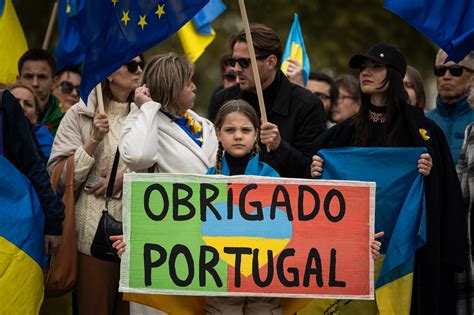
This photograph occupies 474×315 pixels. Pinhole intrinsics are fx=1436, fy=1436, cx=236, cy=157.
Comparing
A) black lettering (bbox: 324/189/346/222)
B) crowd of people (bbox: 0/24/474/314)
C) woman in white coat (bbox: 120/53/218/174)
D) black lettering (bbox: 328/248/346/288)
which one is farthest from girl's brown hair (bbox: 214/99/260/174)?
black lettering (bbox: 328/248/346/288)

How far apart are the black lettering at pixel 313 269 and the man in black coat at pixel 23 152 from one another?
6.24 ft

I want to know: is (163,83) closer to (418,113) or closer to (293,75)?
(418,113)

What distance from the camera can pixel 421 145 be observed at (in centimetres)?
1004

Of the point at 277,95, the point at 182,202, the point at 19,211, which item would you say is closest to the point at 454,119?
the point at 277,95

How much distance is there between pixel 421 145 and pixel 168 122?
5.83 feet

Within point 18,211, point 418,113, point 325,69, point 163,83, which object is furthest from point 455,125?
point 325,69

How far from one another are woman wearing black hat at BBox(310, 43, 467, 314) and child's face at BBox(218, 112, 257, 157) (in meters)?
0.69

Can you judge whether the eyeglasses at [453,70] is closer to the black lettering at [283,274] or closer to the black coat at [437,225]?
the black coat at [437,225]

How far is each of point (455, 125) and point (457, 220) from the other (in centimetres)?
185

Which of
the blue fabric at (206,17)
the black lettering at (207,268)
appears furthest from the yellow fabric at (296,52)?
the black lettering at (207,268)

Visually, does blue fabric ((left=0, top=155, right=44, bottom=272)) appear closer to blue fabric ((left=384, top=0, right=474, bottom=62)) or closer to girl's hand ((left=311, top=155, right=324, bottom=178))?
girl's hand ((left=311, top=155, right=324, bottom=178))

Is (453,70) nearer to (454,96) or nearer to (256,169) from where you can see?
(454,96)

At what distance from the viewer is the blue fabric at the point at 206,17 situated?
14.1 meters

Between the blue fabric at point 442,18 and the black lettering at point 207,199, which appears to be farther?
the blue fabric at point 442,18
